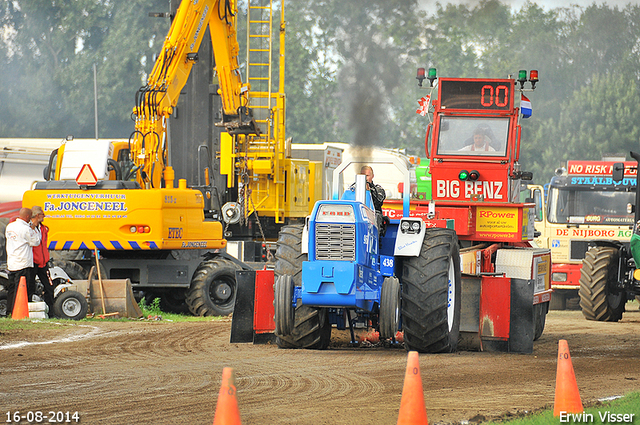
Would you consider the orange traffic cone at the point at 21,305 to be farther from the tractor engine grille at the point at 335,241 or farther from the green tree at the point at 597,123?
the green tree at the point at 597,123

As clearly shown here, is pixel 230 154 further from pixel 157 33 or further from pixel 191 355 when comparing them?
pixel 157 33

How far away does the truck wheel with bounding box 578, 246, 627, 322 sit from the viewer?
17500 mm

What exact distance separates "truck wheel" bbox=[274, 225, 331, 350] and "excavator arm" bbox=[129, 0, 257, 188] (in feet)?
21.5

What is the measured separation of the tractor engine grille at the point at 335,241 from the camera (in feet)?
32.8

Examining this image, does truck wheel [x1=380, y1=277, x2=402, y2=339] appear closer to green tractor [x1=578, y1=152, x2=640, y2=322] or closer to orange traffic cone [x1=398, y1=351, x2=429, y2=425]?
orange traffic cone [x1=398, y1=351, x2=429, y2=425]

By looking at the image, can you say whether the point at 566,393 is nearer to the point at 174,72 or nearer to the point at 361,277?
the point at 361,277

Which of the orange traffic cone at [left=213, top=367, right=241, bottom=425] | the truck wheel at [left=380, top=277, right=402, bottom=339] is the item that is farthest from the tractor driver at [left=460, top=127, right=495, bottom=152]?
the orange traffic cone at [left=213, top=367, right=241, bottom=425]

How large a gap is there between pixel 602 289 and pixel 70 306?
9528mm

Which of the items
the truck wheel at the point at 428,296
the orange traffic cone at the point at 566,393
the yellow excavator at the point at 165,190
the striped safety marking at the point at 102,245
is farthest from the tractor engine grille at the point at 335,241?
the striped safety marking at the point at 102,245

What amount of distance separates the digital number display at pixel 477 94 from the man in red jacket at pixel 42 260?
6562 millimetres

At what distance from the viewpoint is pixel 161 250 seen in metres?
16.7

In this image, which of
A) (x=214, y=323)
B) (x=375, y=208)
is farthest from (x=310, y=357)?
(x=214, y=323)

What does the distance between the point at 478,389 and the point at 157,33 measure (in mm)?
45745

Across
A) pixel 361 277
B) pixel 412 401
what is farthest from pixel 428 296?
pixel 412 401
